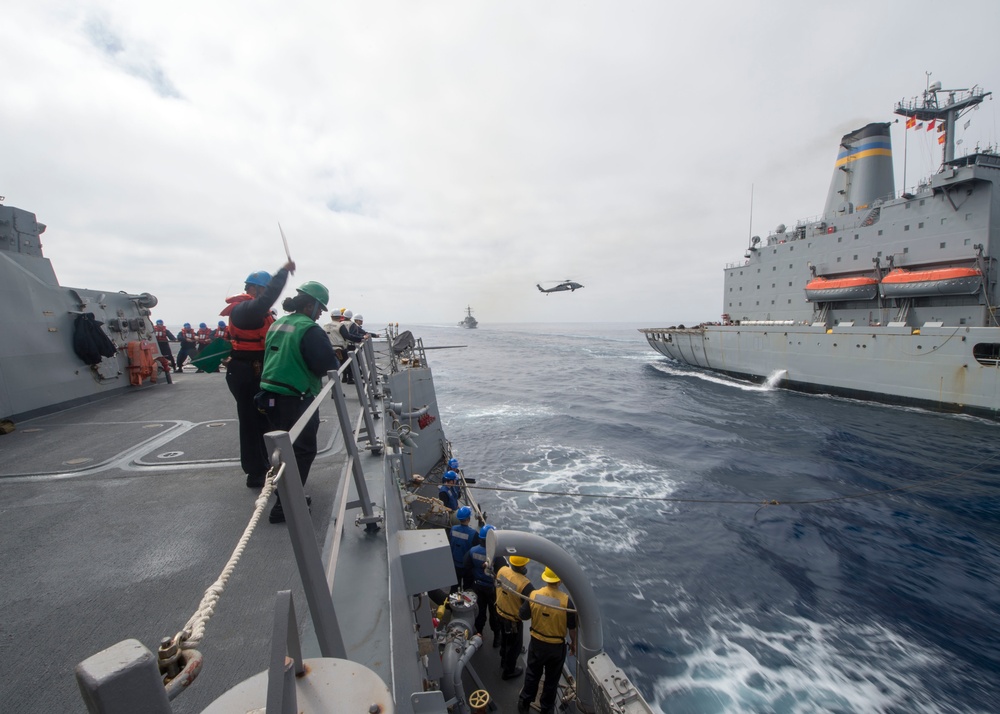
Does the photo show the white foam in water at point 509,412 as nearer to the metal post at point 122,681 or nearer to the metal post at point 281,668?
the metal post at point 281,668

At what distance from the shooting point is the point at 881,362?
2105cm

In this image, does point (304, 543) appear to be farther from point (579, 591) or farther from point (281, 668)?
point (579, 591)

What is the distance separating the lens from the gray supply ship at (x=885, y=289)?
19.5 meters

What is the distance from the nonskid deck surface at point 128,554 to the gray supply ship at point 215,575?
0.5 inches

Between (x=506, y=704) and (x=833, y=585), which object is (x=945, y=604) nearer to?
(x=833, y=585)

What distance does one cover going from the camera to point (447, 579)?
2.98 meters

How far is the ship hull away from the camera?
18328 mm

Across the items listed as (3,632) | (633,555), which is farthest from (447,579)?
(633,555)

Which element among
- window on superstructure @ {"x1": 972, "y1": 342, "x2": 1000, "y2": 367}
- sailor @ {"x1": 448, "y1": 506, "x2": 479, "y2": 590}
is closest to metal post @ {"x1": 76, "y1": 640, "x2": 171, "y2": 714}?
sailor @ {"x1": 448, "y1": 506, "x2": 479, "y2": 590}

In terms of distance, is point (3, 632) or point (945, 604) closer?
point (3, 632)

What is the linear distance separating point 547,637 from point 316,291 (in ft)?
14.9

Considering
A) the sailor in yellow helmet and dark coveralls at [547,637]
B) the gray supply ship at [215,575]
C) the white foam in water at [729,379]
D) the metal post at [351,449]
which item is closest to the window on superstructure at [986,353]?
the white foam in water at [729,379]

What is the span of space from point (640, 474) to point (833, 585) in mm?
5969

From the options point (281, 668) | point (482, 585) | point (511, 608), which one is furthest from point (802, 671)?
point (281, 668)
